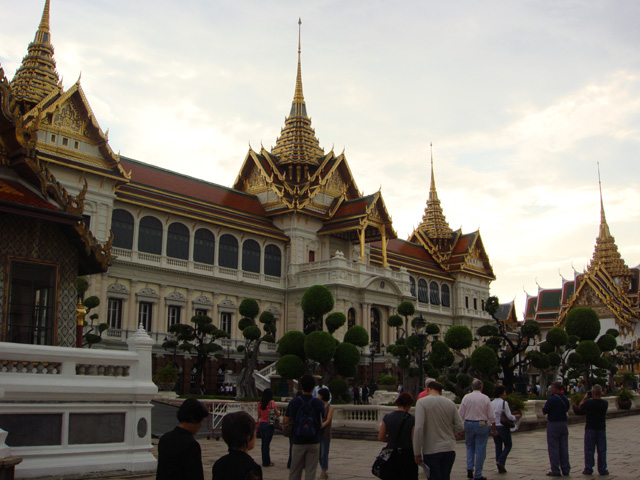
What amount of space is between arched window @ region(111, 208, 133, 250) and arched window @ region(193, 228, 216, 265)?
4252 mm

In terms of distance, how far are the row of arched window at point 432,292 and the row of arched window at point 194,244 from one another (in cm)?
1657

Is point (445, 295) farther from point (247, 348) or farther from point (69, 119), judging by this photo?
point (69, 119)

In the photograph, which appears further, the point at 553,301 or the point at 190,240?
the point at 553,301

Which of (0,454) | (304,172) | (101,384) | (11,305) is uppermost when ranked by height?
(304,172)

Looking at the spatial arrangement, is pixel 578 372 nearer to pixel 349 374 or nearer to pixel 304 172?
A: pixel 349 374

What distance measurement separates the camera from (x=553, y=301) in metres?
75.4

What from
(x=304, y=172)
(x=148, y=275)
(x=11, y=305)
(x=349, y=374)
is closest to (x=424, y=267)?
(x=304, y=172)

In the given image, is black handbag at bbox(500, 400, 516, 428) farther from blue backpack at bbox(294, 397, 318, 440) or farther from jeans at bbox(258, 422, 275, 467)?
blue backpack at bbox(294, 397, 318, 440)

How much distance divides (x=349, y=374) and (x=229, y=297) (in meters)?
16.2

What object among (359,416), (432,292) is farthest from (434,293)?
(359,416)

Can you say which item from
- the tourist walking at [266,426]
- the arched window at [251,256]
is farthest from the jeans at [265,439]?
the arched window at [251,256]

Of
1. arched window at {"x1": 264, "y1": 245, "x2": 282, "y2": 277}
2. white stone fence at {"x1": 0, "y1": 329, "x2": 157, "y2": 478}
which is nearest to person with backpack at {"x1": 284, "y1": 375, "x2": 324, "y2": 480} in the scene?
white stone fence at {"x1": 0, "y1": 329, "x2": 157, "y2": 478}

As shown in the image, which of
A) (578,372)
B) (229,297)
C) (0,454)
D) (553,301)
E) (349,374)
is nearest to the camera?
(0,454)

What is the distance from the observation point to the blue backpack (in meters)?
8.79
